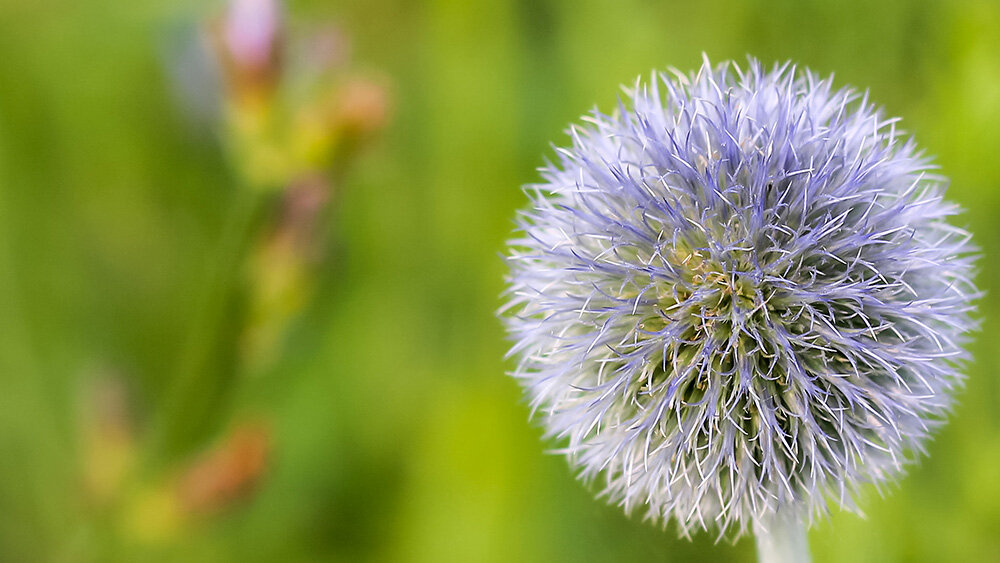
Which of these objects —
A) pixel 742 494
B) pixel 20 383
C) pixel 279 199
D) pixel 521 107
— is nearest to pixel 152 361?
pixel 20 383

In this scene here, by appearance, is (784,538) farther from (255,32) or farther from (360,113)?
(255,32)

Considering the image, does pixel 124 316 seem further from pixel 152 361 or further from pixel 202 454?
pixel 202 454

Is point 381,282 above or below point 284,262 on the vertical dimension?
above

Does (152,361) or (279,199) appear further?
(152,361)

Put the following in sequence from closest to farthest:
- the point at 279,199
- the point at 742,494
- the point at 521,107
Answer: the point at 742,494 → the point at 279,199 → the point at 521,107

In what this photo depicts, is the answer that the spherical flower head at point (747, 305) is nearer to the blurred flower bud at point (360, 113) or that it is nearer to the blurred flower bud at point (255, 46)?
the blurred flower bud at point (360, 113)

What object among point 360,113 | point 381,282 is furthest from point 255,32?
point 381,282

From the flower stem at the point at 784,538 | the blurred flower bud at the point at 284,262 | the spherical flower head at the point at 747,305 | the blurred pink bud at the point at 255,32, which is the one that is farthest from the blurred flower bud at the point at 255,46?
the flower stem at the point at 784,538
